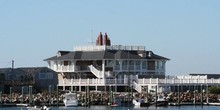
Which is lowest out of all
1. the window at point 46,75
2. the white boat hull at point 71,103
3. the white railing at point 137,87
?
the white boat hull at point 71,103

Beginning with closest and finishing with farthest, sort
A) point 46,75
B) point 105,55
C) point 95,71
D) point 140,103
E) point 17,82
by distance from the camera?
1. point 140,103
2. point 95,71
3. point 105,55
4. point 17,82
5. point 46,75

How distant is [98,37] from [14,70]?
1282 cm

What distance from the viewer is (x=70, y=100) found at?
12044cm

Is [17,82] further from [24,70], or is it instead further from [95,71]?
[95,71]

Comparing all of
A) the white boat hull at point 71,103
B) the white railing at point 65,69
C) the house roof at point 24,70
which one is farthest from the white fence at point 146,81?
the white boat hull at point 71,103

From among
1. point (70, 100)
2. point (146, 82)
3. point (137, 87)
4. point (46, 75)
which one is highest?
point (46, 75)

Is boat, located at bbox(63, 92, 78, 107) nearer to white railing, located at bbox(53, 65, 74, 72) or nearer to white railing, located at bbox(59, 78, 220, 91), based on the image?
white railing, located at bbox(59, 78, 220, 91)

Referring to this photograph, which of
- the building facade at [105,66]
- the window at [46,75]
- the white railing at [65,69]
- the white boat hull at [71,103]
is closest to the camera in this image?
the white boat hull at [71,103]

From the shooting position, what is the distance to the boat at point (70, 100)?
120 metres

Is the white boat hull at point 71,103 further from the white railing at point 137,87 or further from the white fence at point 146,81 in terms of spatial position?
the white railing at point 137,87

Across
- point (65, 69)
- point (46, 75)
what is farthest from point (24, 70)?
point (65, 69)

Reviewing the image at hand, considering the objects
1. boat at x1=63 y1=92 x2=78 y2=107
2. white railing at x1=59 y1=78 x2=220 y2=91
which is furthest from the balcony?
boat at x1=63 y1=92 x2=78 y2=107

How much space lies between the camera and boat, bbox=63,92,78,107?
395 ft

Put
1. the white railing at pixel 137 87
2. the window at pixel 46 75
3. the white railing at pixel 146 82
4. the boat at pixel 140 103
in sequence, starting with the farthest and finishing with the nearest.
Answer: the window at pixel 46 75 < the white railing at pixel 137 87 < the white railing at pixel 146 82 < the boat at pixel 140 103
